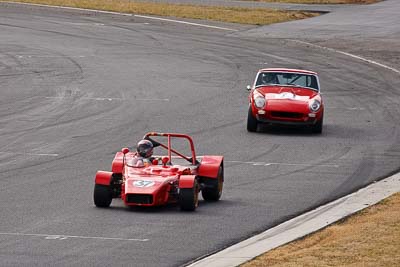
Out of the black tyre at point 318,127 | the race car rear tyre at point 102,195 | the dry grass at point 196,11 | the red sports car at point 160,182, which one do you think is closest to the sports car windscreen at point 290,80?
the black tyre at point 318,127

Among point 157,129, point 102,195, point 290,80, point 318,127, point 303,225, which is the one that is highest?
point 290,80

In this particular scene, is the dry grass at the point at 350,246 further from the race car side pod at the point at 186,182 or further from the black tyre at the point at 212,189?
the black tyre at the point at 212,189

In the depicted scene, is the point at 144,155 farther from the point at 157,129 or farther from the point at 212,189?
the point at 157,129

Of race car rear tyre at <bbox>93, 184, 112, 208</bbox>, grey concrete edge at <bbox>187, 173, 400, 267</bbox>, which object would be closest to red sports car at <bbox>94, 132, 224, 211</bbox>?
race car rear tyre at <bbox>93, 184, 112, 208</bbox>

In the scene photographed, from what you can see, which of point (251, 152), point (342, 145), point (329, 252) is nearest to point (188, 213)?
point (329, 252)

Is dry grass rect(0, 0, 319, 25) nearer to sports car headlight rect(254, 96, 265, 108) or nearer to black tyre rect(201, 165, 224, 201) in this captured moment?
sports car headlight rect(254, 96, 265, 108)

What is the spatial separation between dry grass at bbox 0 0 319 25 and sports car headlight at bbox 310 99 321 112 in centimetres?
2751

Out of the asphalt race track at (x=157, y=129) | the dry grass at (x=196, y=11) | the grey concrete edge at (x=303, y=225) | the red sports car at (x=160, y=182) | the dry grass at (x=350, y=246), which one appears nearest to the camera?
the dry grass at (x=350, y=246)

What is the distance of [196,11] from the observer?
59094mm

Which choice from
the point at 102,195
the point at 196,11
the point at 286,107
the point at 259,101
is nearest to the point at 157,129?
the point at 259,101

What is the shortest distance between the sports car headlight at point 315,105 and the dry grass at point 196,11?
27.5 m

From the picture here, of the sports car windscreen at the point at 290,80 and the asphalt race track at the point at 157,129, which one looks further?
the sports car windscreen at the point at 290,80

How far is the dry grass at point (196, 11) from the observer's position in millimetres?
→ 56688

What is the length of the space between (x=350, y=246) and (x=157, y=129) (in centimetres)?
1349
